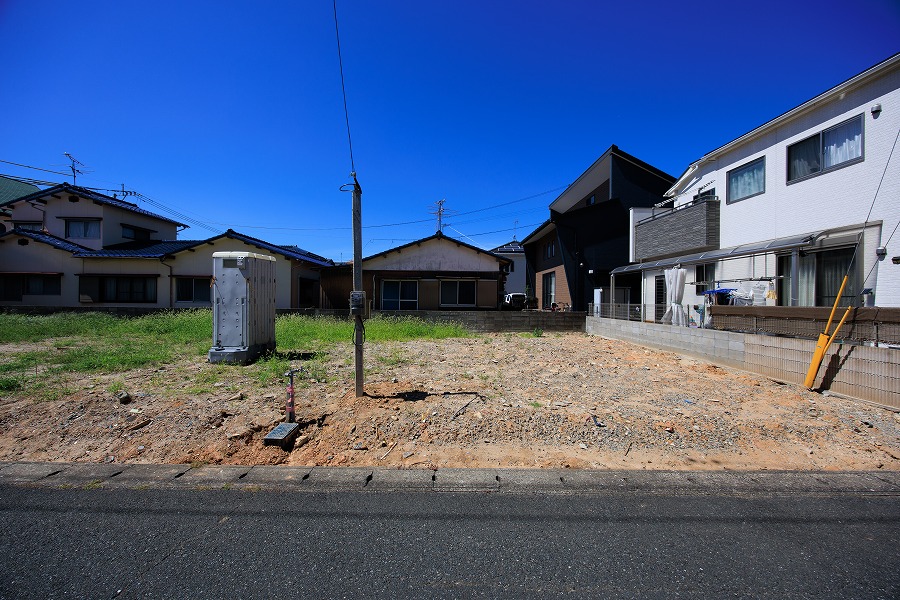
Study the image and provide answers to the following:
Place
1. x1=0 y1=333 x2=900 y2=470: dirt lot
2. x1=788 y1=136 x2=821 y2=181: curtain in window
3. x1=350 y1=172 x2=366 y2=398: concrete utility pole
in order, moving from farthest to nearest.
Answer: x1=788 y1=136 x2=821 y2=181: curtain in window
x1=350 y1=172 x2=366 y2=398: concrete utility pole
x1=0 y1=333 x2=900 y2=470: dirt lot

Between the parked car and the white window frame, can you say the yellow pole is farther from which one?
the parked car

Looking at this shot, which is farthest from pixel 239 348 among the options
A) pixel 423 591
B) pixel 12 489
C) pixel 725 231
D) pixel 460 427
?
pixel 725 231

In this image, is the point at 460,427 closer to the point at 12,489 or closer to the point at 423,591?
the point at 423,591

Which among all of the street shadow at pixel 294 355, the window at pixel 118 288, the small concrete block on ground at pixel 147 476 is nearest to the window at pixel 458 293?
the street shadow at pixel 294 355

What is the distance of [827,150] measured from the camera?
920 cm

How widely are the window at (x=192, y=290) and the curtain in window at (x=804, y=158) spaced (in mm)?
22158

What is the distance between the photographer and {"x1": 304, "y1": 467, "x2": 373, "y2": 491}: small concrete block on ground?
326 centimetres

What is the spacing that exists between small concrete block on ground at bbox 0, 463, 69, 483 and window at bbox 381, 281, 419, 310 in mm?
15553

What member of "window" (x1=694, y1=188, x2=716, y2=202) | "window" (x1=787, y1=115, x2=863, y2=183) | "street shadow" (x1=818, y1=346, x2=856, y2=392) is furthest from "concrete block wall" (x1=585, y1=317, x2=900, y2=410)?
"window" (x1=694, y1=188, x2=716, y2=202)

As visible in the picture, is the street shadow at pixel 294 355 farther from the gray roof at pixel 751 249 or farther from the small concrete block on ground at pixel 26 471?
the gray roof at pixel 751 249

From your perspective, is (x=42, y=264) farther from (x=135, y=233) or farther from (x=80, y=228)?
(x=135, y=233)

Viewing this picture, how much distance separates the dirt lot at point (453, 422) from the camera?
383 cm

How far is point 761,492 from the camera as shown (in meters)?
3.20

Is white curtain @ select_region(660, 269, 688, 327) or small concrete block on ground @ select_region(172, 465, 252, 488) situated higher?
white curtain @ select_region(660, 269, 688, 327)
